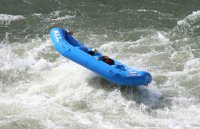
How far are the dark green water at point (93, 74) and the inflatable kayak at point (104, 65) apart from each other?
1.81 feet

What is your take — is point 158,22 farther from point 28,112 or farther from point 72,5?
point 28,112

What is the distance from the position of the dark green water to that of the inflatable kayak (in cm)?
55

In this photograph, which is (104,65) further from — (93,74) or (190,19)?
(190,19)

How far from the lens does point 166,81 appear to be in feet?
42.3

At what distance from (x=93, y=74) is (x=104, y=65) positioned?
93 centimetres

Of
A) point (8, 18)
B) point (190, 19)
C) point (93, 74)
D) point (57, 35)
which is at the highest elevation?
point (190, 19)

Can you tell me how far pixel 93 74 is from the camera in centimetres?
1273

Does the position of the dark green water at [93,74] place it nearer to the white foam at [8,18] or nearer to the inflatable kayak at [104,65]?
the white foam at [8,18]

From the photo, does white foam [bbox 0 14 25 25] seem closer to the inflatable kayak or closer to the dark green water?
the dark green water

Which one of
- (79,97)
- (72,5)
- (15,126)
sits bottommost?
(15,126)

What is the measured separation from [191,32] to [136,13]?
7.99 ft

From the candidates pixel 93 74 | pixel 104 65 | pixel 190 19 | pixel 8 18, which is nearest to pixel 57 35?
pixel 93 74

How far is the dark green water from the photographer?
36.2 feet

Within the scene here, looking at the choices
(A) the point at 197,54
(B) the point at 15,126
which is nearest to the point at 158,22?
(A) the point at 197,54
